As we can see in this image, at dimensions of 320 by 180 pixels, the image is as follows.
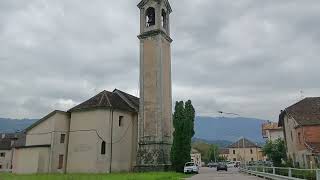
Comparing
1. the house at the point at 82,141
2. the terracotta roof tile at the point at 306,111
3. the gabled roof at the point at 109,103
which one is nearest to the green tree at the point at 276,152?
the terracotta roof tile at the point at 306,111

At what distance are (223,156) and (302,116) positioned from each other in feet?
303

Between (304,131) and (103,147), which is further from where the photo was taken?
(103,147)

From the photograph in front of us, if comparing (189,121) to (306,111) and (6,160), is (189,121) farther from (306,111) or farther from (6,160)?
(6,160)

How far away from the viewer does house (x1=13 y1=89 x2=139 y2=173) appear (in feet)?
140

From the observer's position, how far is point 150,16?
161 feet

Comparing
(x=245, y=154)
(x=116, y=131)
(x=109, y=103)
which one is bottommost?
(x=245, y=154)

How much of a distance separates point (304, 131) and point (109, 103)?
22649mm

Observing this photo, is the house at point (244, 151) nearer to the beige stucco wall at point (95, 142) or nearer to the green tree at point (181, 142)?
the green tree at point (181, 142)

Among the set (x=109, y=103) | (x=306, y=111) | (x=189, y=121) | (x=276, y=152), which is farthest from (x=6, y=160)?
(x=306, y=111)

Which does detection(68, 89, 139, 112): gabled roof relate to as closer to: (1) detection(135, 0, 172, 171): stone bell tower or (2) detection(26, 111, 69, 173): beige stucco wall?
(2) detection(26, 111, 69, 173): beige stucco wall

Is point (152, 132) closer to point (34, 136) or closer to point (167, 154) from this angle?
point (167, 154)

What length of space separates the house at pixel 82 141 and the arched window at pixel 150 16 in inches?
448

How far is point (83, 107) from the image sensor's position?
148 ft

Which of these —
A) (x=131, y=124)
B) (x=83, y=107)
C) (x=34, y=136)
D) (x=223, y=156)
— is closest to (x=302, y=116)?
(x=131, y=124)
